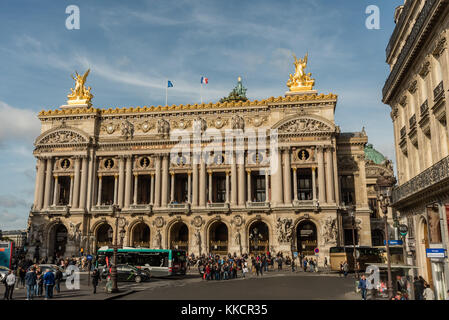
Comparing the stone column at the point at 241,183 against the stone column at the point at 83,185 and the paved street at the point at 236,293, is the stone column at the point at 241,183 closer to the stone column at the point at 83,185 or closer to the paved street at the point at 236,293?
the stone column at the point at 83,185

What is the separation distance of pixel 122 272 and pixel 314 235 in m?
28.4

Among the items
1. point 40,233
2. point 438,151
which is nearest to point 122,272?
point 438,151

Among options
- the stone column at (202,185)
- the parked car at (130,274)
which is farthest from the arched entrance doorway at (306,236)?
the parked car at (130,274)

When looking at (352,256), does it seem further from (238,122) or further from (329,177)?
(238,122)

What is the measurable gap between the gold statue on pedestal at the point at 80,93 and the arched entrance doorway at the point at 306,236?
35881 mm

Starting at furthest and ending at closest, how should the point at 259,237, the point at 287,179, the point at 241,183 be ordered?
the point at 241,183
the point at 259,237
the point at 287,179

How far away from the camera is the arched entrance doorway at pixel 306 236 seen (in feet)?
177

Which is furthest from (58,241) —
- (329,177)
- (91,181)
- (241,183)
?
(329,177)

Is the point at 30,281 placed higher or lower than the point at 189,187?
lower

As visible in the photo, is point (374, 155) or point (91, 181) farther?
point (374, 155)

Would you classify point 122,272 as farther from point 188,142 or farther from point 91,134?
point 91,134

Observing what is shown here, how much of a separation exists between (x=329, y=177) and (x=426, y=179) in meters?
31.9

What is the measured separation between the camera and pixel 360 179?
189 ft

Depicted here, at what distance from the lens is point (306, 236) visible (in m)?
55.2
